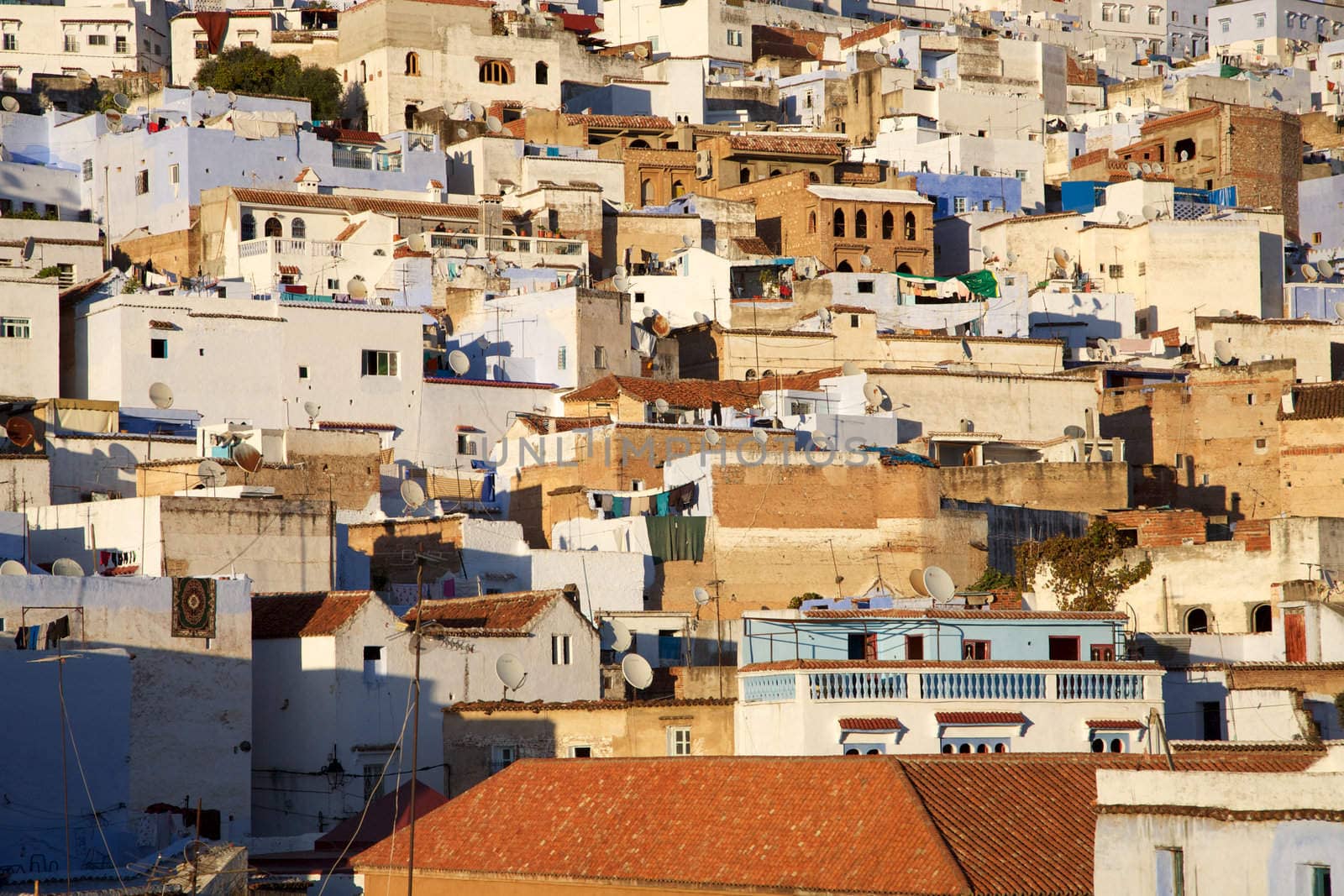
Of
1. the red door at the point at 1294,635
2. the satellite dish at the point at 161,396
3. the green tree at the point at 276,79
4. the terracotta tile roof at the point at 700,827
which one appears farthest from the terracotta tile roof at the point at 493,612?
the green tree at the point at 276,79

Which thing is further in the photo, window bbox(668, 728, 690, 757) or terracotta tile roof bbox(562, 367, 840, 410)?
terracotta tile roof bbox(562, 367, 840, 410)

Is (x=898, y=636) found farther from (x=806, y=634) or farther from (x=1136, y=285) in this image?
(x=1136, y=285)

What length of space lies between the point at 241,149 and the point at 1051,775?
36586mm

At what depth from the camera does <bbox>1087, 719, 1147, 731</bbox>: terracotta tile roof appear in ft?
96.0

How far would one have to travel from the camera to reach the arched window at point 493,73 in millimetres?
68062

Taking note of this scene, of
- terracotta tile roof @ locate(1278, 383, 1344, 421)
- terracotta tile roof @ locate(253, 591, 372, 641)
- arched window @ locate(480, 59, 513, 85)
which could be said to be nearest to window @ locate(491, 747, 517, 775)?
terracotta tile roof @ locate(253, 591, 372, 641)

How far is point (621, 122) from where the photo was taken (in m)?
64.1

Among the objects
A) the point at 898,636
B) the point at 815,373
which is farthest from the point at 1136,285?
the point at 898,636

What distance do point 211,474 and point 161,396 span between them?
23.3 ft

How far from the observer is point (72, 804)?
2992 cm

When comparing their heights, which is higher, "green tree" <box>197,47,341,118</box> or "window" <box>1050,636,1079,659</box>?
"green tree" <box>197,47,341,118</box>

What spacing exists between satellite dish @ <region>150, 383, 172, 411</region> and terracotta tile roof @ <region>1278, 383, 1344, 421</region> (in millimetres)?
21854

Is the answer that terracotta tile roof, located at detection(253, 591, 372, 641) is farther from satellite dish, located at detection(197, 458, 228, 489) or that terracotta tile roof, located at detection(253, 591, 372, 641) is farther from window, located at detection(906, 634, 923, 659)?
window, located at detection(906, 634, 923, 659)

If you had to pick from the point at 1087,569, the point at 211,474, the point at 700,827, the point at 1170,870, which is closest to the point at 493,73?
the point at 211,474
